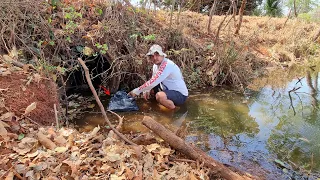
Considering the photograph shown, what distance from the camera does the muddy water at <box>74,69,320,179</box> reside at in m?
3.46

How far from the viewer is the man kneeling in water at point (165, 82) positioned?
4711 mm

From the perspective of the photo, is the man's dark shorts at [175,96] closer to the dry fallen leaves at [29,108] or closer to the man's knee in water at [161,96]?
the man's knee in water at [161,96]

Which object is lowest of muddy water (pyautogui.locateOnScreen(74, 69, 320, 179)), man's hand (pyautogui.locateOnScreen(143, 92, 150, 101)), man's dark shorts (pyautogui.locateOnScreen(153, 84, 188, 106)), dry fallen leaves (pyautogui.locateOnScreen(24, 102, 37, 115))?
muddy water (pyautogui.locateOnScreen(74, 69, 320, 179))

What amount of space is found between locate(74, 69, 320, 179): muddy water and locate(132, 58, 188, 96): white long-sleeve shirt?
435mm

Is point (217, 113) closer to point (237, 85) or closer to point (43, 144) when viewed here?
point (237, 85)

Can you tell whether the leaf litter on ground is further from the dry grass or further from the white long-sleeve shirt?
the white long-sleeve shirt

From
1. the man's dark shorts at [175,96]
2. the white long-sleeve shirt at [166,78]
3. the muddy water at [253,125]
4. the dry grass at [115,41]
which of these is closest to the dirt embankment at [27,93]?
the dry grass at [115,41]

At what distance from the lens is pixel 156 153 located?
2.70 metres

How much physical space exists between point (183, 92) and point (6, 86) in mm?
2966

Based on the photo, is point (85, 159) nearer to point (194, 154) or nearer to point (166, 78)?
point (194, 154)

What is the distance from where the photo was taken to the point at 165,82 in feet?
16.8

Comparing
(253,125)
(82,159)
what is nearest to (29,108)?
(82,159)

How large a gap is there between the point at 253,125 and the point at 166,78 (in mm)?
1761

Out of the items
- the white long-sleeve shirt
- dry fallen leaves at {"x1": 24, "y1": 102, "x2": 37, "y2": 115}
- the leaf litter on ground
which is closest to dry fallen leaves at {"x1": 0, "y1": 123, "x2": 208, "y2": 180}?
the leaf litter on ground
